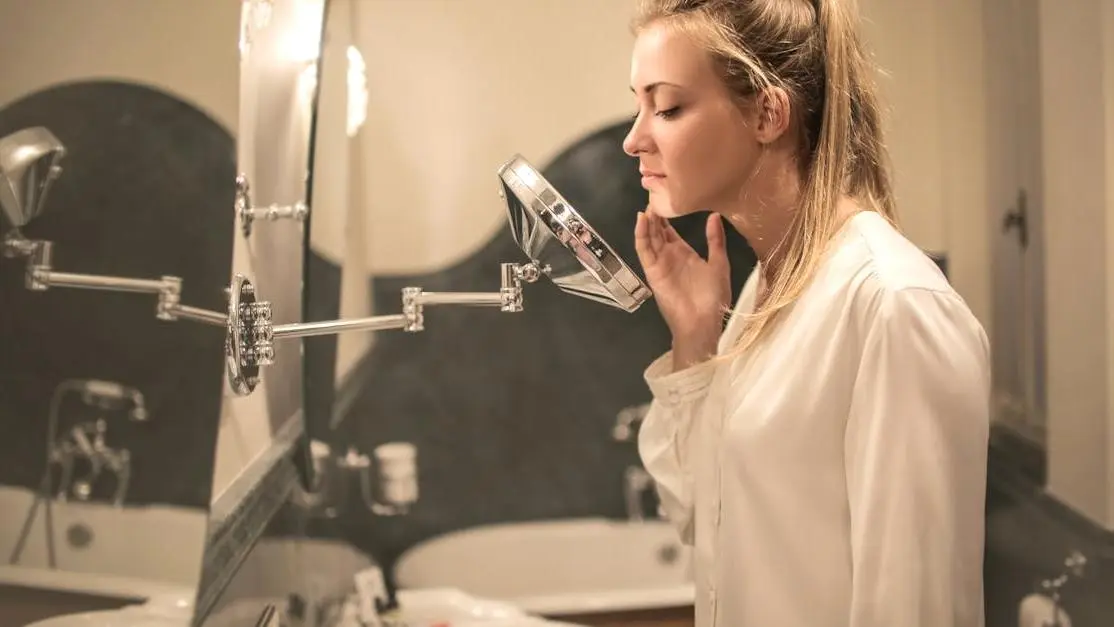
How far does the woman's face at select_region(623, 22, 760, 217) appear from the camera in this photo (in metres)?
0.93

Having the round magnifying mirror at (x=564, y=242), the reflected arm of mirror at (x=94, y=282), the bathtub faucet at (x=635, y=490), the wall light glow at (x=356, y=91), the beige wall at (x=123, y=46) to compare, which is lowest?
the bathtub faucet at (x=635, y=490)

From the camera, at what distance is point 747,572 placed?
3.00ft

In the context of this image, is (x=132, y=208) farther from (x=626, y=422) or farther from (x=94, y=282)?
(x=626, y=422)

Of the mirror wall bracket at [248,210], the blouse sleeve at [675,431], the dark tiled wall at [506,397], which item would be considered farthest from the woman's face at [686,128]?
the dark tiled wall at [506,397]

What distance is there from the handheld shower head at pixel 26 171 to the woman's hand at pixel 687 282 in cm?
71

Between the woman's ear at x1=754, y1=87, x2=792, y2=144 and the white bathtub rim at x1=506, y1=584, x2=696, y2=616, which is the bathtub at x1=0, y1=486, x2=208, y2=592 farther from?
the white bathtub rim at x1=506, y1=584, x2=696, y2=616

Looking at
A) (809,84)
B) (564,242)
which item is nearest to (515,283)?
(564,242)

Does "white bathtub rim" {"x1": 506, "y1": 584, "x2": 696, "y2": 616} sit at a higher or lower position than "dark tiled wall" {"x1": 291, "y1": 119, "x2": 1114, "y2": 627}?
lower

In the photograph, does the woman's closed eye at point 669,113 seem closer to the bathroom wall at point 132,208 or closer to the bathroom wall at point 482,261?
the bathroom wall at point 132,208

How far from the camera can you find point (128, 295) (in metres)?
0.65

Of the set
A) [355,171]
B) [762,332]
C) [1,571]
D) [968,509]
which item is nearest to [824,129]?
[762,332]

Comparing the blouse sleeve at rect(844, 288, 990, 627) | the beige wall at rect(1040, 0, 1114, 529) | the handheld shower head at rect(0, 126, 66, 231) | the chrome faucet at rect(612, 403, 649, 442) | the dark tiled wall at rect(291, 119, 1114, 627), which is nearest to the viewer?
the handheld shower head at rect(0, 126, 66, 231)

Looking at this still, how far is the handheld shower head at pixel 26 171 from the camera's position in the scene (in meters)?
0.53

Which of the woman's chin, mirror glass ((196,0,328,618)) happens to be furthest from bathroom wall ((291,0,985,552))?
the woman's chin
